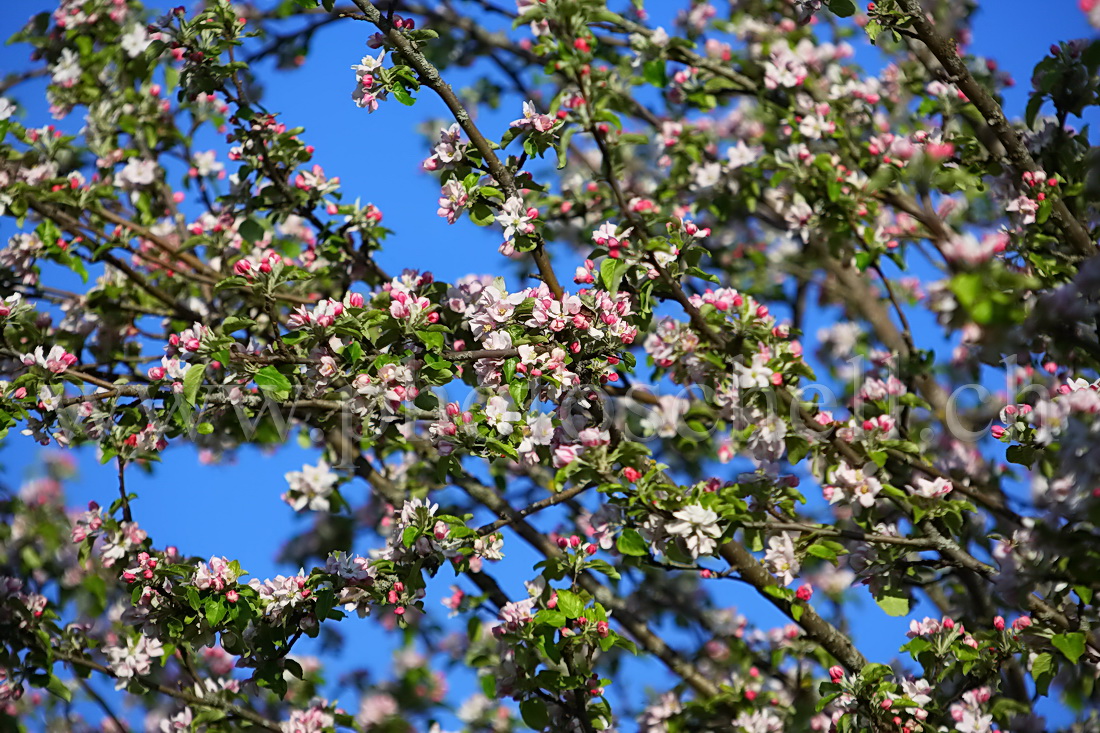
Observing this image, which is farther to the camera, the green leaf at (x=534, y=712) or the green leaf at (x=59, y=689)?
the green leaf at (x=59, y=689)

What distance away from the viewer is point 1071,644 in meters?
2.85

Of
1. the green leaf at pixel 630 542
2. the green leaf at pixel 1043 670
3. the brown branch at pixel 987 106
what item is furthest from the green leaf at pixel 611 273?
the green leaf at pixel 1043 670

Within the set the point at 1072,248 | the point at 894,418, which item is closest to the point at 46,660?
the point at 894,418

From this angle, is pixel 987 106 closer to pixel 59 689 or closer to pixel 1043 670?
pixel 1043 670

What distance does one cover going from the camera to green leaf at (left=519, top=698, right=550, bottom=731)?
10.9 ft

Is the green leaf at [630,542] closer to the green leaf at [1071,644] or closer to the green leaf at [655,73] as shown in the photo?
the green leaf at [1071,644]

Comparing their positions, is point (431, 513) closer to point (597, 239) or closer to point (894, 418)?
point (597, 239)

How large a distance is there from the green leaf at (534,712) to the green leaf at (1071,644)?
1.64 meters

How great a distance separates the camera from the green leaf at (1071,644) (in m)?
2.83

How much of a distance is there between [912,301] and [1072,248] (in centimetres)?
256

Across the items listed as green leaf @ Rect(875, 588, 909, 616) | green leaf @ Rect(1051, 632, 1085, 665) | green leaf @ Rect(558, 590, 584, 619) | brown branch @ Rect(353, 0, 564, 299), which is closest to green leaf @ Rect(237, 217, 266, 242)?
brown branch @ Rect(353, 0, 564, 299)

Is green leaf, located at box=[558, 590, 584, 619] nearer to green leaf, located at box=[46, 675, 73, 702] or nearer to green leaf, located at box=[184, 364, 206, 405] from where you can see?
green leaf, located at box=[184, 364, 206, 405]

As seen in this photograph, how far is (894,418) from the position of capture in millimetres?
3744

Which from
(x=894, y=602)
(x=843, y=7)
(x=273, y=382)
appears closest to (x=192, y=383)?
(x=273, y=382)
